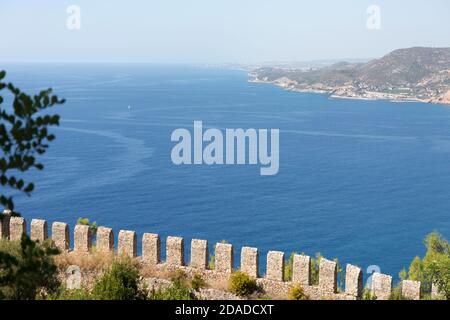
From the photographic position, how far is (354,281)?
11.7 metres

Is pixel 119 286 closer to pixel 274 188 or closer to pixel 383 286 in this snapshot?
pixel 383 286

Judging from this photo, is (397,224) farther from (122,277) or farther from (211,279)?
(122,277)

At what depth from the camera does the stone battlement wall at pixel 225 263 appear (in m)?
11.7

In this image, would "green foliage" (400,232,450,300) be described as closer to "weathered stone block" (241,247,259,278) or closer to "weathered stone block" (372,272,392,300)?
"weathered stone block" (372,272,392,300)

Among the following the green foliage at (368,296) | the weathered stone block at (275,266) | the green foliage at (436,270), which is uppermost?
the weathered stone block at (275,266)

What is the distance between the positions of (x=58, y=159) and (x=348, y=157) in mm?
26640

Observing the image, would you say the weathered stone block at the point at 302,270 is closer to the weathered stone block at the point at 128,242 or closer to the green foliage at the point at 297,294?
the green foliage at the point at 297,294

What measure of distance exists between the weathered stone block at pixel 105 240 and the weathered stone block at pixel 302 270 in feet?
12.7

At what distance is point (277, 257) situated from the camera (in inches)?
478

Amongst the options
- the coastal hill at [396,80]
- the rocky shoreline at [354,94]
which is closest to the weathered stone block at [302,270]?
the rocky shoreline at [354,94]

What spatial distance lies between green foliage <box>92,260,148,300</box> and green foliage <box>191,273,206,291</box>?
1.35 metres

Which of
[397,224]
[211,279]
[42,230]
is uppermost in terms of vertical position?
[42,230]

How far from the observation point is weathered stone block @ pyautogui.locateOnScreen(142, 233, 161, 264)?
505 inches
